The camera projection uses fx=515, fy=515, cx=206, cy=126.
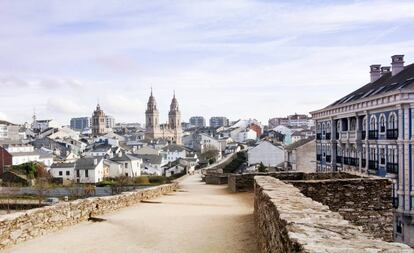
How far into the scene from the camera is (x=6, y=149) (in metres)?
A: 88.6

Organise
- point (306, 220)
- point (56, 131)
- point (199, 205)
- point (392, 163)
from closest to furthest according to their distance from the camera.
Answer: point (306, 220) < point (199, 205) < point (392, 163) < point (56, 131)

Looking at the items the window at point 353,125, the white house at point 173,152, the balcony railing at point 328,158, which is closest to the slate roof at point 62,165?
the white house at point 173,152

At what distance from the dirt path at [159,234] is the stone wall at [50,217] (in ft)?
0.86

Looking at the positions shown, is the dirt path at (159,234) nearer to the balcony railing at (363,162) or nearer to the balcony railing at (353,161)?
the balcony railing at (363,162)

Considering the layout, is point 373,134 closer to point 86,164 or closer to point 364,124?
point 364,124

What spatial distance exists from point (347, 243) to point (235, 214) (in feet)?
44.0

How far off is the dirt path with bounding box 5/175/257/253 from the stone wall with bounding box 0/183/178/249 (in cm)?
26

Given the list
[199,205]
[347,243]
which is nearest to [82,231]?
[199,205]

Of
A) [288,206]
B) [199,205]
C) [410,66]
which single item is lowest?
[199,205]

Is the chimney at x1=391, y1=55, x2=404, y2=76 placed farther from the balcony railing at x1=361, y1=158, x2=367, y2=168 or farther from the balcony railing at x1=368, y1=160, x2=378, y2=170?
the balcony railing at x1=368, y1=160, x2=378, y2=170

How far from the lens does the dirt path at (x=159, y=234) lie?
491 inches

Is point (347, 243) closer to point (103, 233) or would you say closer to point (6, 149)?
point (103, 233)

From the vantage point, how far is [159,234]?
14281mm

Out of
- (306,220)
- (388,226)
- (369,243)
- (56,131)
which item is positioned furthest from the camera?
(56,131)
